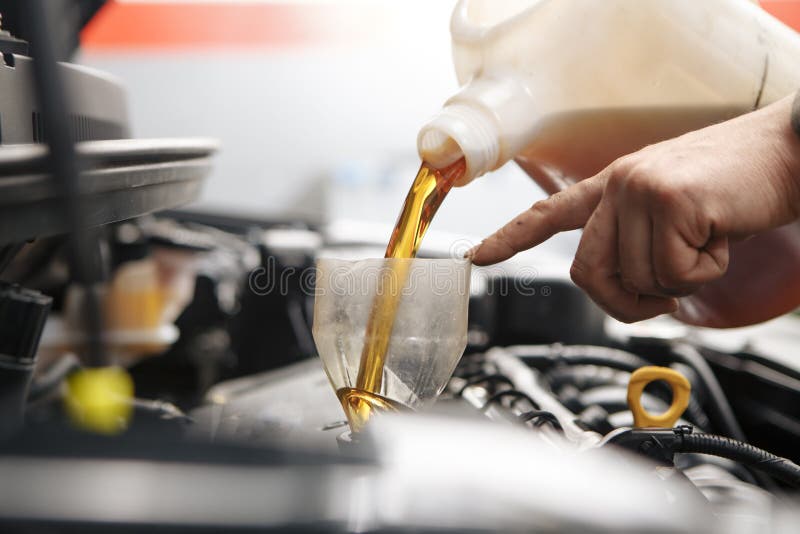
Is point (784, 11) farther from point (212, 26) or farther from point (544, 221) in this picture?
point (212, 26)

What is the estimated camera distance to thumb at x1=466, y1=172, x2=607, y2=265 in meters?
0.42

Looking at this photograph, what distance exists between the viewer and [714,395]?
2.24 ft

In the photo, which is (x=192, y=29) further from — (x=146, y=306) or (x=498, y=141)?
(x=498, y=141)

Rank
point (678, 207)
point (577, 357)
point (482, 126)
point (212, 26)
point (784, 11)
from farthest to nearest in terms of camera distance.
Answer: point (212, 26) < point (577, 357) < point (784, 11) < point (482, 126) < point (678, 207)

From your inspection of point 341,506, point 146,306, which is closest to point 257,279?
point 146,306

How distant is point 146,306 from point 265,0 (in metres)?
2.58

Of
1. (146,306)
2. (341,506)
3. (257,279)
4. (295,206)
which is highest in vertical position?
(341,506)

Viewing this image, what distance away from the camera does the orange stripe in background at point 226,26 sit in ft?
10.8

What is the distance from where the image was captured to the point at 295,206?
3.60 metres

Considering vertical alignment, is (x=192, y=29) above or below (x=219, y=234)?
above

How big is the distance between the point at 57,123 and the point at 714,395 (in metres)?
0.67

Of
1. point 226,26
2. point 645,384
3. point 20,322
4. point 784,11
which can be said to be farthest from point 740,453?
point 226,26

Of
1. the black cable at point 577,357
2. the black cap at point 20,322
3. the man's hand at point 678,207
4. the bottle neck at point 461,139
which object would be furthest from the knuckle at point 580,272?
the black cap at point 20,322

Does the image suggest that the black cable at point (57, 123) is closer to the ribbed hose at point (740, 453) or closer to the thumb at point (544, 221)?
the thumb at point (544, 221)
